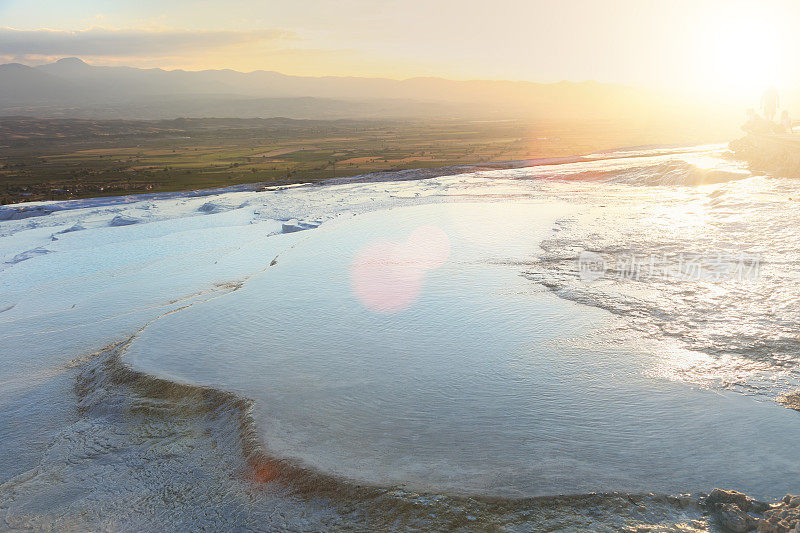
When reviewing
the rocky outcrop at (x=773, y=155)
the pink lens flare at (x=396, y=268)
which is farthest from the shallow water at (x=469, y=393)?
the rocky outcrop at (x=773, y=155)

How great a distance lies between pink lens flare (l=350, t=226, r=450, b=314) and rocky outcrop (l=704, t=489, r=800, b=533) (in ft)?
18.0

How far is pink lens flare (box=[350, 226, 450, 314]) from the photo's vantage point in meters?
9.56

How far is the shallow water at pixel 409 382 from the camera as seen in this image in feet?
15.1

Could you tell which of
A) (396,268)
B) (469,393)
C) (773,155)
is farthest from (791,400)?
(773,155)

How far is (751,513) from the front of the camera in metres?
4.12

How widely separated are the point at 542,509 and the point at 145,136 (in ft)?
333

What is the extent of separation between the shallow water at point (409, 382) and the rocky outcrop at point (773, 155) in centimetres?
931

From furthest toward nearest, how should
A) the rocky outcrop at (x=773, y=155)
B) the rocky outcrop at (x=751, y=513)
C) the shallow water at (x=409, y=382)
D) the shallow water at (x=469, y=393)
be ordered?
the rocky outcrop at (x=773, y=155) < the shallow water at (x=469, y=393) < the shallow water at (x=409, y=382) < the rocky outcrop at (x=751, y=513)

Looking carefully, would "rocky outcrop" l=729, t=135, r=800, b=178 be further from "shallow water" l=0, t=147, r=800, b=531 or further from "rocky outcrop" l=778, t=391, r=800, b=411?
"rocky outcrop" l=778, t=391, r=800, b=411

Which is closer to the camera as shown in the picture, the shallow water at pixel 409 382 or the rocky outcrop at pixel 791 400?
the shallow water at pixel 409 382

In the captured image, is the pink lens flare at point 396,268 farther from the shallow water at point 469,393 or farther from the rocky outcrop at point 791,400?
the rocky outcrop at point 791,400

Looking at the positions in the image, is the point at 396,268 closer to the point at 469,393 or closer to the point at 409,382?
the point at 409,382

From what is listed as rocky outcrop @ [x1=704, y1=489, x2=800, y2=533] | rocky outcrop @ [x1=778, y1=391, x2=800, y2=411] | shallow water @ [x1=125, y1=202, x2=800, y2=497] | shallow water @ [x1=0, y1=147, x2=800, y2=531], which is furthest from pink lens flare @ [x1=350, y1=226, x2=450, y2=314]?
rocky outcrop @ [x1=704, y1=489, x2=800, y2=533]

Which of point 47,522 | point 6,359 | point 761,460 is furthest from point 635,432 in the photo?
point 6,359
